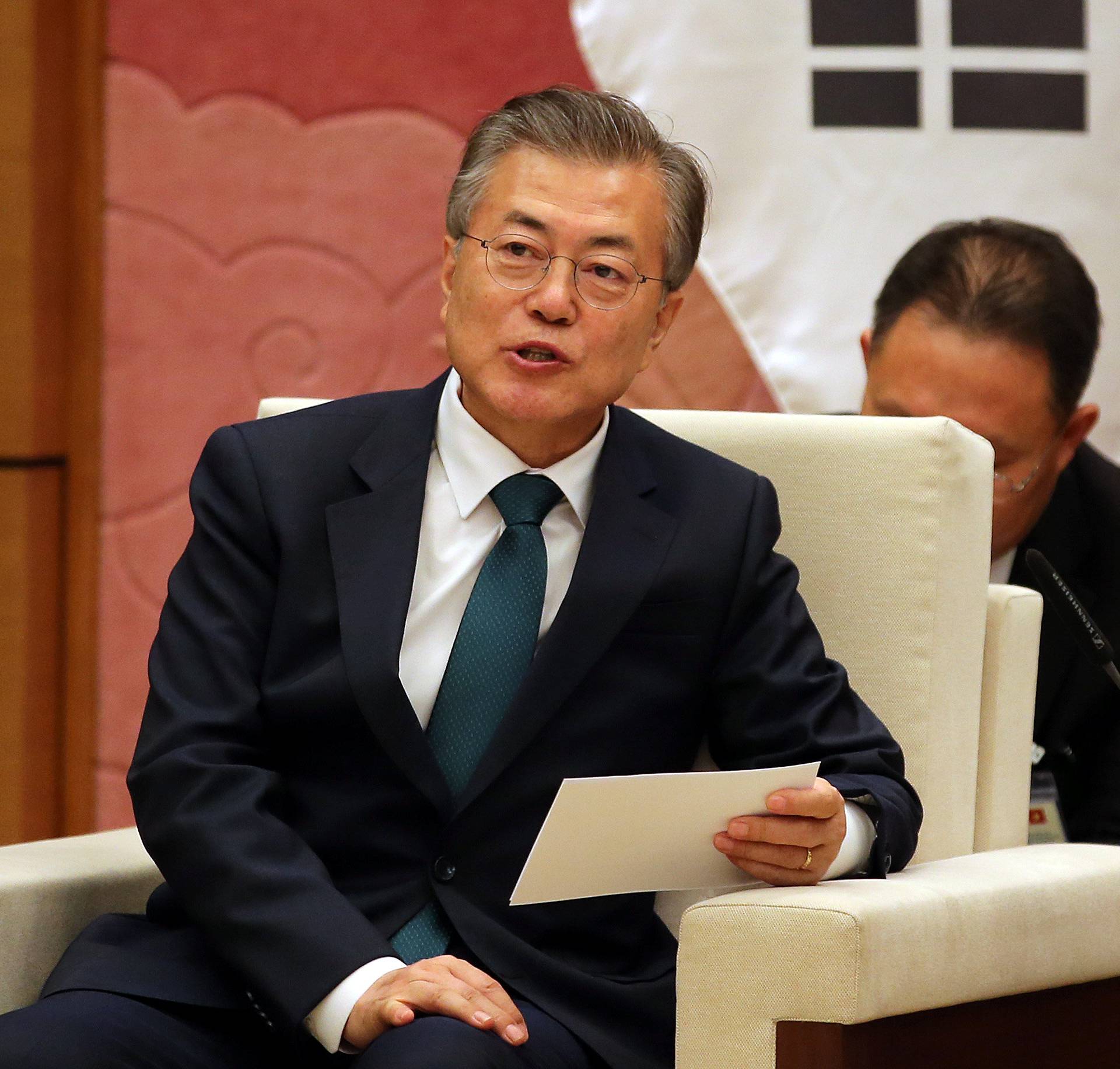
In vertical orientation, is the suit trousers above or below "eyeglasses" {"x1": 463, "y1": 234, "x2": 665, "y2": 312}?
below

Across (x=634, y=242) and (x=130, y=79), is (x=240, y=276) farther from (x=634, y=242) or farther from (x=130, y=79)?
(x=634, y=242)

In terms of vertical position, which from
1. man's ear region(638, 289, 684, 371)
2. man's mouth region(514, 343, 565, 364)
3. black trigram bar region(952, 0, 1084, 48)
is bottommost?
man's mouth region(514, 343, 565, 364)

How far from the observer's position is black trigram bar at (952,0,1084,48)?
2650 millimetres

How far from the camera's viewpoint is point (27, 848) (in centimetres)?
167

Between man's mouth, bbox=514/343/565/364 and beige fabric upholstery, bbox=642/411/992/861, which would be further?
beige fabric upholstery, bbox=642/411/992/861

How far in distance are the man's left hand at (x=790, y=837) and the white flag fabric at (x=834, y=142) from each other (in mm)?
1334

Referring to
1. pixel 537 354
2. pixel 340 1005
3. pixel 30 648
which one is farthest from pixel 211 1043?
pixel 30 648

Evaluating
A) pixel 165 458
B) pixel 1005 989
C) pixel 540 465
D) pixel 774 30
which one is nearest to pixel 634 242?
pixel 540 465

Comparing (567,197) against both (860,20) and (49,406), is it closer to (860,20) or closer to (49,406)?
(860,20)

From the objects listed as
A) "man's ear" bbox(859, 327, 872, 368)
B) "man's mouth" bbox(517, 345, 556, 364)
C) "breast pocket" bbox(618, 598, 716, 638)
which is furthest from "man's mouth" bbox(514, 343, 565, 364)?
"man's ear" bbox(859, 327, 872, 368)

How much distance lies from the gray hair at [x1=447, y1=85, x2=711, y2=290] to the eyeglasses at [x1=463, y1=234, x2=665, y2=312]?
0.07 m

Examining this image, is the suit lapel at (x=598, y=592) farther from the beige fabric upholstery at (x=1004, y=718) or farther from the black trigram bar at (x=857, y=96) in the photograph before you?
the black trigram bar at (x=857, y=96)

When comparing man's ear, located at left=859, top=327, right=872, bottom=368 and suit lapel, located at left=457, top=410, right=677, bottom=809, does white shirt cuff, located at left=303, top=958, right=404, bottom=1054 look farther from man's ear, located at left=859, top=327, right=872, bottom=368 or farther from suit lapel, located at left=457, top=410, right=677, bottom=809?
man's ear, located at left=859, top=327, right=872, bottom=368

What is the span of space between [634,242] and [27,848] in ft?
2.95
